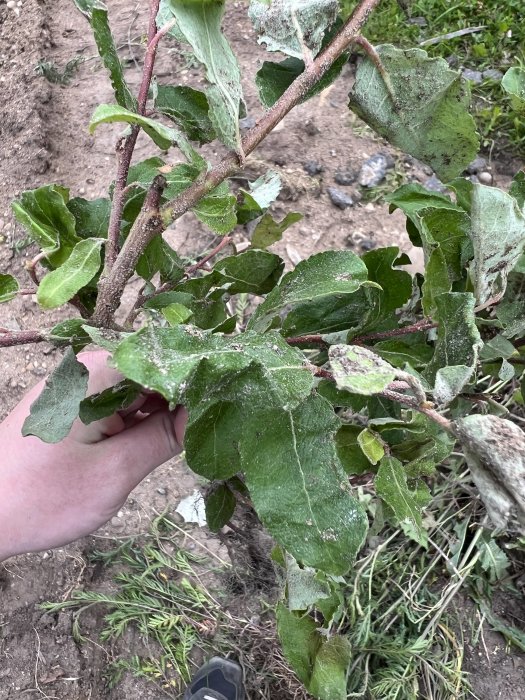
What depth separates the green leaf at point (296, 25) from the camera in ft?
2.41

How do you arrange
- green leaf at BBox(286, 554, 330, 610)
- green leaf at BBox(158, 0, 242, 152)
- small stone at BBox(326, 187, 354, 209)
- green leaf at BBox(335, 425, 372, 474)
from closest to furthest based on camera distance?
green leaf at BBox(158, 0, 242, 152) → green leaf at BBox(335, 425, 372, 474) → green leaf at BBox(286, 554, 330, 610) → small stone at BBox(326, 187, 354, 209)

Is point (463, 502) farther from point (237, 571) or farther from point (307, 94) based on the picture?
point (307, 94)

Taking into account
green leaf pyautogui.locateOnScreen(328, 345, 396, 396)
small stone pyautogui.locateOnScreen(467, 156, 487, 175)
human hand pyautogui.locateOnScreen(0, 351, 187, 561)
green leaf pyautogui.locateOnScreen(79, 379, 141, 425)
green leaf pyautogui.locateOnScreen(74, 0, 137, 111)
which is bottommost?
human hand pyautogui.locateOnScreen(0, 351, 187, 561)

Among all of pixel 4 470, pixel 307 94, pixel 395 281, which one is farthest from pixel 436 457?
pixel 4 470

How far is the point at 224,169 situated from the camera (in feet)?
2.25

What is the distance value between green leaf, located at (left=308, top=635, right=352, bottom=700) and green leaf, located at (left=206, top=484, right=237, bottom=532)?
0.33 metres

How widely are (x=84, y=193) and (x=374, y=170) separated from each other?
3.98ft

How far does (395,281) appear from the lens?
2.85 ft

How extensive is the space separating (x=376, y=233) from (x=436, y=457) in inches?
67.2

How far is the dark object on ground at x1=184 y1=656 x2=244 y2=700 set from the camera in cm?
188

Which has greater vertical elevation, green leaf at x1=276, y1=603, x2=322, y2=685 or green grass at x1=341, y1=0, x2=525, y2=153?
green grass at x1=341, y1=0, x2=525, y2=153

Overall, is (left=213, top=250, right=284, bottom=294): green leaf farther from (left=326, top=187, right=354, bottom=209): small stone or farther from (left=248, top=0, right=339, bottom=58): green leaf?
(left=326, top=187, right=354, bottom=209): small stone

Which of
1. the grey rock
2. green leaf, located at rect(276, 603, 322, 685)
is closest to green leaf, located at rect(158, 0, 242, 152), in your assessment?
green leaf, located at rect(276, 603, 322, 685)

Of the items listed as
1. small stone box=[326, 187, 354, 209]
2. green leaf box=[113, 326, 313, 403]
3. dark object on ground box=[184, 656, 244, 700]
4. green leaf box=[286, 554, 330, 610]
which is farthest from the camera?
small stone box=[326, 187, 354, 209]
